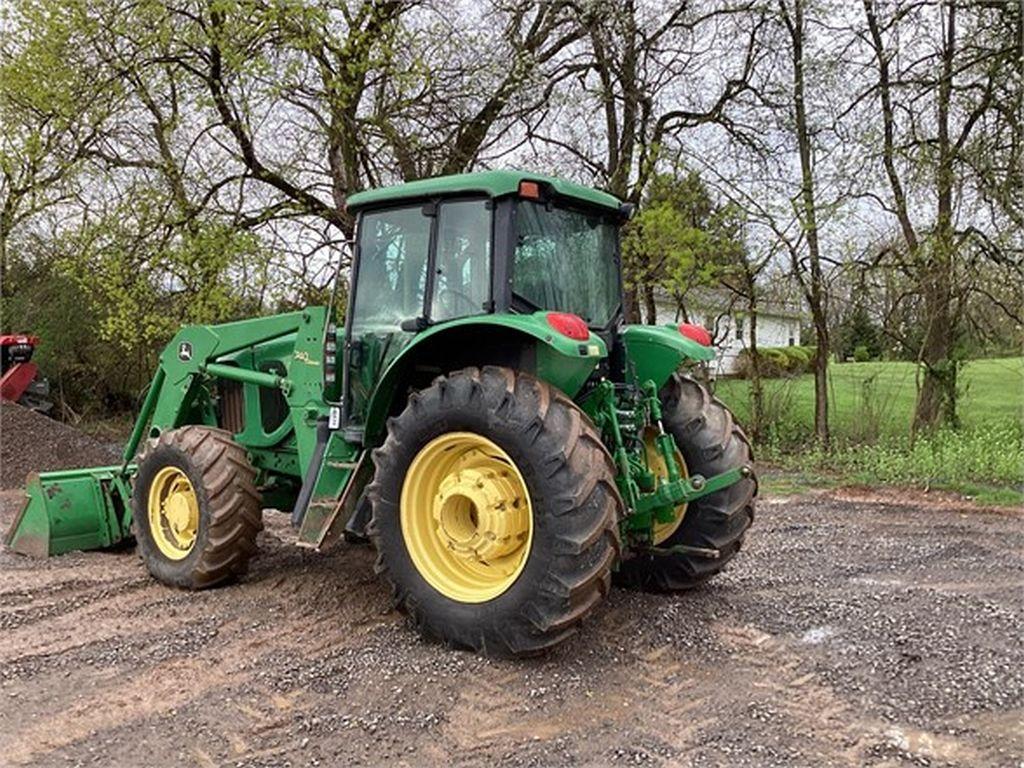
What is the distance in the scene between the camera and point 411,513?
4180mm

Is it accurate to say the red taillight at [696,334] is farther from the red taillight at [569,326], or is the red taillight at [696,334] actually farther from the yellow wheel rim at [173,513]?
the yellow wheel rim at [173,513]

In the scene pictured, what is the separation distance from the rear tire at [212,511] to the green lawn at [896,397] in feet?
30.2

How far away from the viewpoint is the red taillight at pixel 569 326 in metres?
3.78

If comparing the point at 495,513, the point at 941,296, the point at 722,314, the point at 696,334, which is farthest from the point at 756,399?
the point at 495,513

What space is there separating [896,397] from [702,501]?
8308 mm

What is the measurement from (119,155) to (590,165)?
5987 millimetres

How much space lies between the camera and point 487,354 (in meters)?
4.39

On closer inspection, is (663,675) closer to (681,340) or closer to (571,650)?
(571,650)

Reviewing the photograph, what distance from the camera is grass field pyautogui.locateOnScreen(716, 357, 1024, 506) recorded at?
9094mm

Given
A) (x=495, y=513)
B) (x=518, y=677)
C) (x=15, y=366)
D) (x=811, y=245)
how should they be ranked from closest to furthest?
(x=518, y=677)
(x=495, y=513)
(x=15, y=366)
(x=811, y=245)

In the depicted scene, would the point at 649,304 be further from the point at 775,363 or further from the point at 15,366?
the point at 15,366

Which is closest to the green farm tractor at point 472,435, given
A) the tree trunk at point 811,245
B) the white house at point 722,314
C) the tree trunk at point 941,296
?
the tree trunk at point 811,245

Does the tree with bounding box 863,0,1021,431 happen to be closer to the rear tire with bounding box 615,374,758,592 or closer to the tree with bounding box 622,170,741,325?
the tree with bounding box 622,170,741,325

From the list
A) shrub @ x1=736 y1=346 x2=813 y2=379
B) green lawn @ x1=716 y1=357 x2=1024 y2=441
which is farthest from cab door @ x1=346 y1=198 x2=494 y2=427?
shrub @ x1=736 y1=346 x2=813 y2=379
